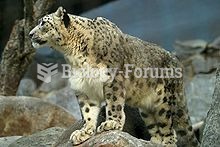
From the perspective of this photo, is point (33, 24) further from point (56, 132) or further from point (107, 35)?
point (107, 35)

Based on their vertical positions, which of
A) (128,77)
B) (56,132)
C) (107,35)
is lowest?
(56,132)

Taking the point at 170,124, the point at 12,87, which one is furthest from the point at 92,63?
the point at 12,87

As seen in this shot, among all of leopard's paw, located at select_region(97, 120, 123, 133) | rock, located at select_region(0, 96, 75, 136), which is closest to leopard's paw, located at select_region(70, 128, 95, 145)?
leopard's paw, located at select_region(97, 120, 123, 133)

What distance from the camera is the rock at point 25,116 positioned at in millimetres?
7773

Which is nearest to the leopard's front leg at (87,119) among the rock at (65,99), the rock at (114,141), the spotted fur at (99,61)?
the spotted fur at (99,61)

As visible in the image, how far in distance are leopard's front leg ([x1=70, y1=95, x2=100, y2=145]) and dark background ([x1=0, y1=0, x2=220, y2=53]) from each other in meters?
5.62

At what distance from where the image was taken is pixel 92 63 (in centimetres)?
567

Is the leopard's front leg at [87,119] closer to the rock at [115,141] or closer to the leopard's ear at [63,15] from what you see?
the rock at [115,141]

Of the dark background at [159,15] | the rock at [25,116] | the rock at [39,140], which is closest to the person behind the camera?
the rock at [39,140]

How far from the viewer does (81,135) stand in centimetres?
556

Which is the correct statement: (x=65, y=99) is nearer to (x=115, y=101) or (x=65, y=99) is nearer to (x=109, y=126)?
(x=115, y=101)

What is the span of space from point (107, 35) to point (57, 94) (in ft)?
20.2

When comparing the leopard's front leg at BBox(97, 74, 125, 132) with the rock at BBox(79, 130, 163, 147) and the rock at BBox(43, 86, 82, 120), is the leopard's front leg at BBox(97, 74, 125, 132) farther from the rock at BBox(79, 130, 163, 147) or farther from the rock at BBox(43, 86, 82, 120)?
the rock at BBox(43, 86, 82, 120)

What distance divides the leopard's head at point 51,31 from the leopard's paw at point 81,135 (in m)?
0.78
